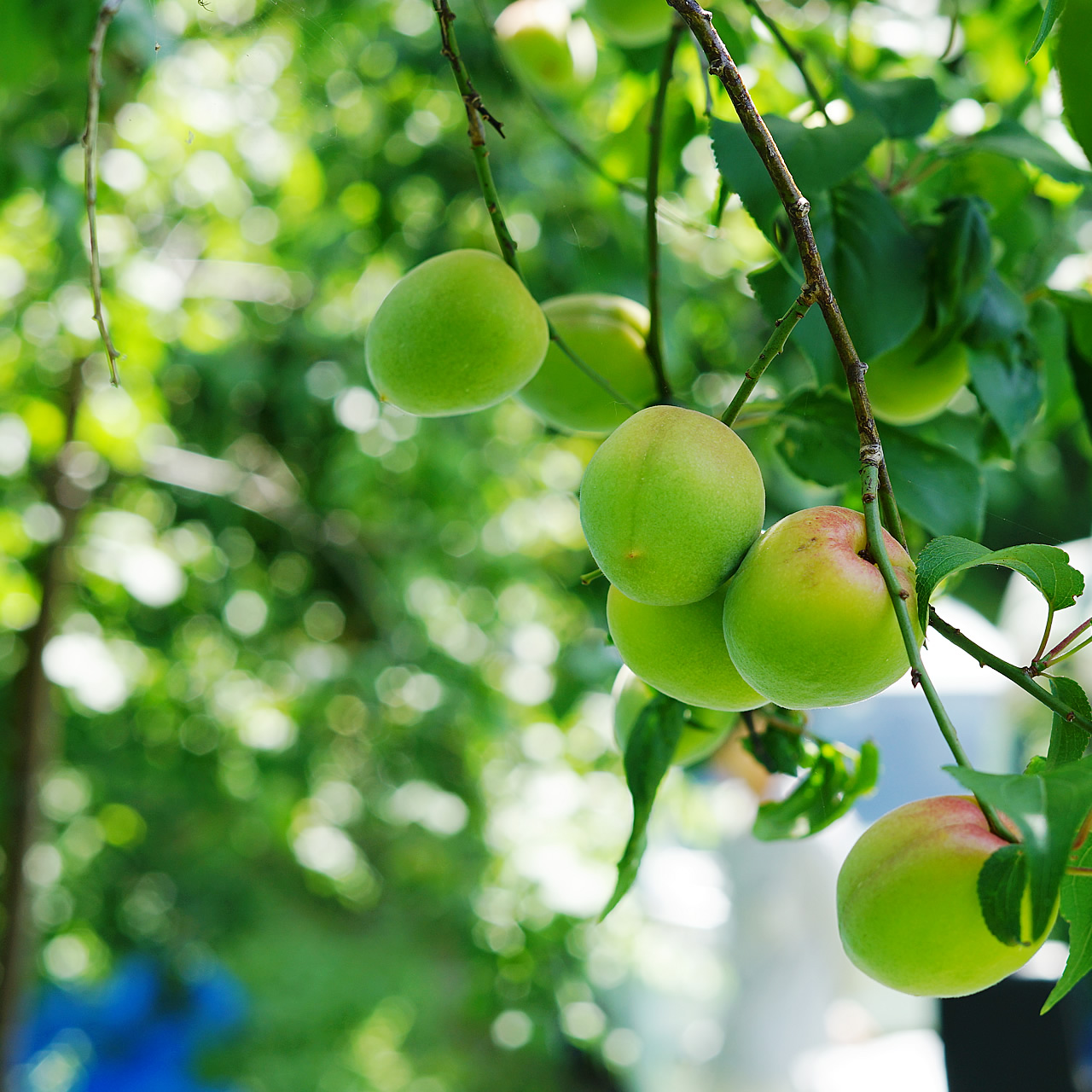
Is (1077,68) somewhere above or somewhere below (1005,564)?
above

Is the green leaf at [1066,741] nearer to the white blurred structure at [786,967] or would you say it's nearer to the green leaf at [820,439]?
the green leaf at [820,439]

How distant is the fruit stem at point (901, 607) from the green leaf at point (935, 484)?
17 cm

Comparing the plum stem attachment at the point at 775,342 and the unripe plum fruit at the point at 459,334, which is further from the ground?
the plum stem attachment at the point at 775,342

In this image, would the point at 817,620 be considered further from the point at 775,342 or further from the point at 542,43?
the point at 542,43

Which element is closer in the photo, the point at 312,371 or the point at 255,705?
the point at 312,371

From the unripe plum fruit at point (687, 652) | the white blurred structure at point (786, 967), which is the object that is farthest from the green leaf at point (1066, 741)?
the white blurred structure at point (786, 967)

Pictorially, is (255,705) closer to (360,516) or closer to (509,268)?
(360,516)

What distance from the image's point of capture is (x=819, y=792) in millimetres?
533

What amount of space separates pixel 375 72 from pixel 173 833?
1.73 metres

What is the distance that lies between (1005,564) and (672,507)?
0.11m

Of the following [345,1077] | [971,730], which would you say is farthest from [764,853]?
[345,1077]

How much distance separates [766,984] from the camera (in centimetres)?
185

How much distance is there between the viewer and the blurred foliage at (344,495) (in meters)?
1.03

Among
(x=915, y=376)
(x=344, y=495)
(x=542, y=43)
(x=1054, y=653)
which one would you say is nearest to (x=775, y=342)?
(x=1054, y=653)
